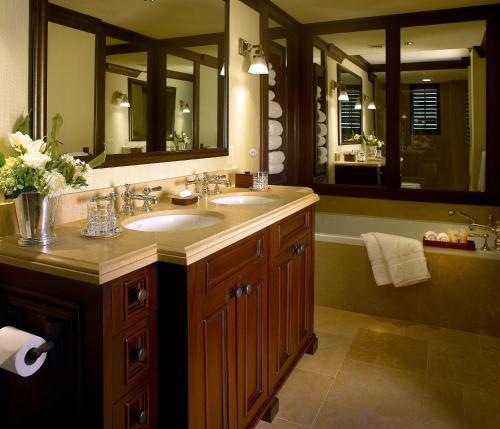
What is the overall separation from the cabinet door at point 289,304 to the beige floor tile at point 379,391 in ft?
0.92

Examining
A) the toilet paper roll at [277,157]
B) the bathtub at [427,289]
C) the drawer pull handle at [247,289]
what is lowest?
the bathtub at [427,289]

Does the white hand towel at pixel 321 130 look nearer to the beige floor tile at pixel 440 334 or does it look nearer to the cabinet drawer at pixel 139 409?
the beige floor tile at pixel 440 334

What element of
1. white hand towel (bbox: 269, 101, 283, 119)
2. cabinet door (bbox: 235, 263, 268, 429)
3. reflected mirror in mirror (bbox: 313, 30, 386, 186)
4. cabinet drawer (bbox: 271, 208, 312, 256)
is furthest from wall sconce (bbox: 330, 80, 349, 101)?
cabinet door (bbox: 235, 263, 268, 429)

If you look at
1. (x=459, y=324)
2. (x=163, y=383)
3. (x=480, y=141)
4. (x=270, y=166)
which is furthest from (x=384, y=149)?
(x=163, y=383)

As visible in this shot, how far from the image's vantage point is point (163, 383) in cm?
140

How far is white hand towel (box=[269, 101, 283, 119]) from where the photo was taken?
Answer: 3.60 m

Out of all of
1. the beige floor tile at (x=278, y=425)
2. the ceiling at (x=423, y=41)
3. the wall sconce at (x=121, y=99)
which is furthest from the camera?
the ceiling at (x=423, y=41)

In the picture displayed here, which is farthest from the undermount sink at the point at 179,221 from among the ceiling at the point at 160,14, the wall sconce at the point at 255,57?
the wall sconce at the point at 255,57

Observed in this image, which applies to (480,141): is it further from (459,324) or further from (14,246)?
(14,246)

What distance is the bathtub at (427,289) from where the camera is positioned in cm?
288

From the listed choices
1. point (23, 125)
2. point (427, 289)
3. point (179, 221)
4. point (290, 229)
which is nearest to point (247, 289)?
point (179, 221)

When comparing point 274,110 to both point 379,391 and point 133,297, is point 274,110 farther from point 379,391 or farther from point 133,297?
point 133,297

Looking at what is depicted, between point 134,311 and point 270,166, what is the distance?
2.51 meters

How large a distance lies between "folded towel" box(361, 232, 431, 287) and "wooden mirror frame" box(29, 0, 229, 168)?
1276 millimetres
